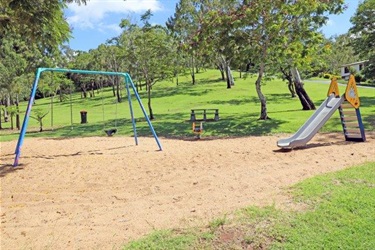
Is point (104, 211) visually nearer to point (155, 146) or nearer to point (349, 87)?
point (155, 146)

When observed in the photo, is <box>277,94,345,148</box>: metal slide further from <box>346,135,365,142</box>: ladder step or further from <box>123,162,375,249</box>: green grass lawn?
<box>123,162,375,249</box>: green grass lawn

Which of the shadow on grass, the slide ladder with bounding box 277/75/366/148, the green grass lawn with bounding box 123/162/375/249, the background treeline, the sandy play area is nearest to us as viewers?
the green grass lawn with bounding box 123/162/375/249

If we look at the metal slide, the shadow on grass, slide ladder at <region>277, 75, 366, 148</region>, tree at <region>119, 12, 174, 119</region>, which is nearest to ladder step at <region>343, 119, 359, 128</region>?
slide ladder at <region>277, 75, 366, 148</region>

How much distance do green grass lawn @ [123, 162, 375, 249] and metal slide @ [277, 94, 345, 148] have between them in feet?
14.4

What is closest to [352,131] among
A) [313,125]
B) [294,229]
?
[313,125]

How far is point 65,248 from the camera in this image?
13.2ft

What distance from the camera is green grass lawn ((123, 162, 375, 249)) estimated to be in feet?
12.7

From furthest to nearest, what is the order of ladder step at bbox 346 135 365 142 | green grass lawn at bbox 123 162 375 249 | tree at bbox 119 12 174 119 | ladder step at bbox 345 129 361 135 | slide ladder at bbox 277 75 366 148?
tree at bbox 119 12 174 119 → ladder step at bbox 345 129 361 135 → ladder step at bbox 346 135 365 142 → slide ladder at bbox 277 75 366 148 → green grass lawn at bbox 123 162 375 249

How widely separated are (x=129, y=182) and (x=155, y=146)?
426 centimetres

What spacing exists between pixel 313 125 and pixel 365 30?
18.8 meters

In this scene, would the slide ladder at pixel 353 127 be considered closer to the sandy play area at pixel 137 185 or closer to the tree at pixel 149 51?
the sandy play area at pixel 137 185

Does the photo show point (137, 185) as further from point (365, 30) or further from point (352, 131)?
point (365, 30)

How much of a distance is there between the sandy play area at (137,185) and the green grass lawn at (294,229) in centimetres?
33

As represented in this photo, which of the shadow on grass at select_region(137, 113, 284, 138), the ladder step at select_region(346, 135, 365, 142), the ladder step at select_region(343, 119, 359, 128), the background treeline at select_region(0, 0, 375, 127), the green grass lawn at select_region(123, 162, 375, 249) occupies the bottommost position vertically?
the green grass lawn at select_region(123, 162, 375, 249)
